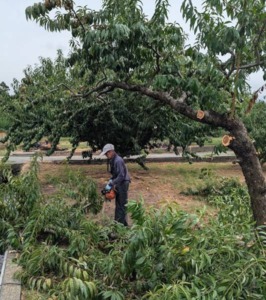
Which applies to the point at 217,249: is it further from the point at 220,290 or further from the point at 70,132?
the point at 70,132

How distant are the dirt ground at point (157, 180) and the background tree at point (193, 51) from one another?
2.13 meters

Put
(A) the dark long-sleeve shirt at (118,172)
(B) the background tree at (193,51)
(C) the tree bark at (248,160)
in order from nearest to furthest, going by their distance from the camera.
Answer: (B) the background tree at (193,51) < (C) the tree bark at (248,160) < (A) the dark long-sleeve shirt at (118,172)

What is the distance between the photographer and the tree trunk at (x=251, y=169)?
18.2 ft

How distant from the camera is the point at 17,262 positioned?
5.11 metres

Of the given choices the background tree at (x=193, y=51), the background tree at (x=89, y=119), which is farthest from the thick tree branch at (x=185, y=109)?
the background tree at (x=89, y=119)

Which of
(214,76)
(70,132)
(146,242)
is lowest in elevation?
(146,242)

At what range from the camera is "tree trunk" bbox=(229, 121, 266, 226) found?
219 inches

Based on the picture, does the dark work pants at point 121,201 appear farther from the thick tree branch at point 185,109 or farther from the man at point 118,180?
the thick tree branch at point 185,109

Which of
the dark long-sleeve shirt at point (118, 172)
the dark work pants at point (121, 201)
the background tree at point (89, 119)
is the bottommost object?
the dark work pants at point (121, 201)

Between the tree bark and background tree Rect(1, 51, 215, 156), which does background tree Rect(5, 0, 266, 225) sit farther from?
background tree Rect(1, 51, 215, 156)

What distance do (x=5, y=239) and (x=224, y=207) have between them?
2.98 m

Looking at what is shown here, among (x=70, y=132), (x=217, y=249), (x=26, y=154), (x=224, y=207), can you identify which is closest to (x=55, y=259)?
(x=217, y=249)

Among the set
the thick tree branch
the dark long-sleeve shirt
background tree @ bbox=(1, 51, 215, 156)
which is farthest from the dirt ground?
the thick tree branch

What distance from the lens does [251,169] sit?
18.4ft
